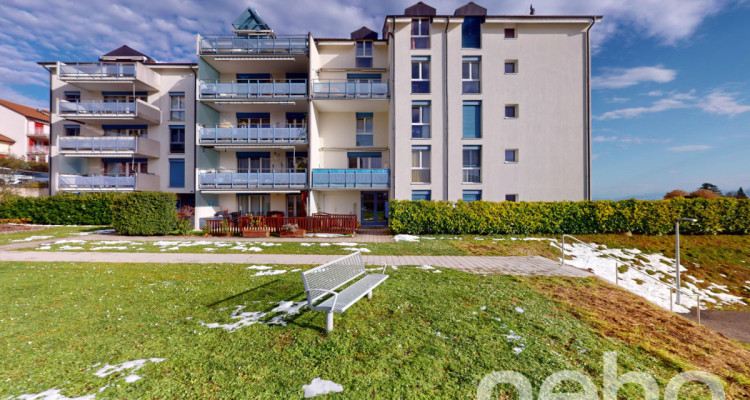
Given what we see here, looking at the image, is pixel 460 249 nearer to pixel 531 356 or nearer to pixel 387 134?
pixel 531 356

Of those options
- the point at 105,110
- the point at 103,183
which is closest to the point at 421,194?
the point at 103,183

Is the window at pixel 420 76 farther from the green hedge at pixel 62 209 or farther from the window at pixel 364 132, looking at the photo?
the green hedge at pixel 62 209

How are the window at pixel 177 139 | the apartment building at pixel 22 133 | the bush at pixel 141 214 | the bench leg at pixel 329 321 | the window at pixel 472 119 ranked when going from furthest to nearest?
the apartment building at pixel 22 133
the window at pixel 177 139
the window at pixel 472 119
the bush at pixel 141 214
the bench leg at pixel 329 321

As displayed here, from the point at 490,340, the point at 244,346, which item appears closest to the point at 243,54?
the point at 244,346

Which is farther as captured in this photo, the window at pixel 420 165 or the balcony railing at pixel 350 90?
the balcony railing at pixel 350 90

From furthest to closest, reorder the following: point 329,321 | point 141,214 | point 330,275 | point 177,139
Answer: point 177,139 < point 141,214 < point 330,275 < point 329,321

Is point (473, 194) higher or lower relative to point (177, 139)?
lower

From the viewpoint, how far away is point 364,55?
67.4 feet

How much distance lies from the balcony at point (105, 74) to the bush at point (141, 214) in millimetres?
11737

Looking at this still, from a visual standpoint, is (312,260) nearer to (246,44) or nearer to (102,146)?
(246,44)

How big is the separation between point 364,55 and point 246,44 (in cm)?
841

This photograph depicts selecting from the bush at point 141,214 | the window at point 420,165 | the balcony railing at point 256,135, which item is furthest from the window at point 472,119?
the bush at point 141,214

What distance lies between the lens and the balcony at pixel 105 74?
2009 centimetres

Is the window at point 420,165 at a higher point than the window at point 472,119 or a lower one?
lower
